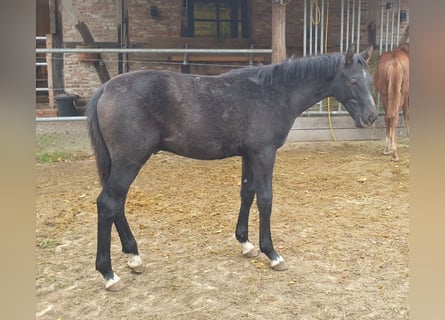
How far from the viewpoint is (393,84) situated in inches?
234

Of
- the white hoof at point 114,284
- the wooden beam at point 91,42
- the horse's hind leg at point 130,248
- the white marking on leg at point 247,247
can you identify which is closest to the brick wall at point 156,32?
the wooden beam at point 91,42

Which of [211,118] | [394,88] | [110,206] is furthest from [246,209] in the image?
[394,88]

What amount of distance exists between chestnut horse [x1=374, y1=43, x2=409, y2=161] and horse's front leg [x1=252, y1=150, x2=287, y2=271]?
11.5ft

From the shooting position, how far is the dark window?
8.66 meters

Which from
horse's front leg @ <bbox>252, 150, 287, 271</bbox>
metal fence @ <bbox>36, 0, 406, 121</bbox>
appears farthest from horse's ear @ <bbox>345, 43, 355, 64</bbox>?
metal fence @ <bbox>36, 0, 406, 121</bbox>

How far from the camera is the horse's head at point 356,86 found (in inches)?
118

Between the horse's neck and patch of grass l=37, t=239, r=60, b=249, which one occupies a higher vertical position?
the horse's neck

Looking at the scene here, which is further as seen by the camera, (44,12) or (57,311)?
(44,12)

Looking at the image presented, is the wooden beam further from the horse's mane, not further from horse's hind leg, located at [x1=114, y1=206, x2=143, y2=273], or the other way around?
horse's hind leg, located at [x1=114, y1=206, x2=143, y2=273]

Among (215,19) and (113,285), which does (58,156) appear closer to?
(113,285)

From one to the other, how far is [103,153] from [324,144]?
16.2 ft
